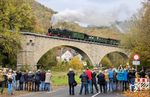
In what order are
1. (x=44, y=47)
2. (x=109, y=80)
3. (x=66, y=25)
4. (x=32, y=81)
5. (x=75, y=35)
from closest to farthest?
(x=109, y=80), (x=32, y=81), (x=44, y=47), (x=75, y=35), (x=66, y=25)

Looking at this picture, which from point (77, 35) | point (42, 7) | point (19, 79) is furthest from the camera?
point (42, 7)

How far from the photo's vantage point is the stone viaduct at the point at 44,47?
73.2 metres

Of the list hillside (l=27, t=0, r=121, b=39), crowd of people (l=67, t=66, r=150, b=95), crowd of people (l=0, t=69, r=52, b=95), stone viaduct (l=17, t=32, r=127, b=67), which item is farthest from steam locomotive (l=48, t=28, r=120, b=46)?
crowd of people (l=67, t=66, r=150, b=95)

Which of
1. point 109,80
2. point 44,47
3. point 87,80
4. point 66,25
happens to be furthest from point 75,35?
point 66,25

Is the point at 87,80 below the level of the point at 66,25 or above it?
below

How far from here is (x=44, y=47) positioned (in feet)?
260

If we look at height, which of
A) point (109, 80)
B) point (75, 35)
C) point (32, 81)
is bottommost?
point (32, 81)

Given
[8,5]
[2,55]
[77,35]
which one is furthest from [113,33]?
[8,5]

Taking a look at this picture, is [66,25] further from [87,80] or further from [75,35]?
[87,80]

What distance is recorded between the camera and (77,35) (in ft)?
289

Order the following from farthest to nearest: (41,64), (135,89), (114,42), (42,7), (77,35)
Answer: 1. (42,7)
2. (114,42)
3. (77,35)
4. (41,64)
5. (135,89)

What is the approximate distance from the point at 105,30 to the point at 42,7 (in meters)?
29.4

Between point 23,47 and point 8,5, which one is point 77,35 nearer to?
point 23,47

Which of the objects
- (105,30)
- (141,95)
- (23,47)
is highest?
(105,30)
